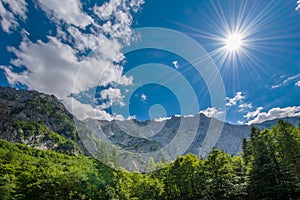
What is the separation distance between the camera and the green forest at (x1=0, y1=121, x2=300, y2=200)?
86.6ft

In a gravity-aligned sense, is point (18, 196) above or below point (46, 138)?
below

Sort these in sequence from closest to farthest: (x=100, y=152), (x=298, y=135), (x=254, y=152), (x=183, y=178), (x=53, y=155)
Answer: (x=298, y=135) < (x=254, y=152) < (x=183, y=178) < (x=100, y=152) < (x=53, y=155)

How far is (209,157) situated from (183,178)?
7.05 metres

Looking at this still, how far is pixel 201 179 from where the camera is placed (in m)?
36.6

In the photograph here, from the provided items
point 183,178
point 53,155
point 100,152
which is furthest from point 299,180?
point 53,155

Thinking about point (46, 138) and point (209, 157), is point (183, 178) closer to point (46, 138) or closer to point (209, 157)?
point (209, 157)

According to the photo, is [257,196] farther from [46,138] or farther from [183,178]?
[46,138]

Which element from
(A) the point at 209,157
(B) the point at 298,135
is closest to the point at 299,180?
(B) the point at 298,135

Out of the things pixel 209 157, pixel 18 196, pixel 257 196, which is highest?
pixel 209 157

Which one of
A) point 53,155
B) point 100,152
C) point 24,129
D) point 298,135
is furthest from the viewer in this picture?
point 24,129

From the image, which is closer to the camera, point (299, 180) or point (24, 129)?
point (299, 180)

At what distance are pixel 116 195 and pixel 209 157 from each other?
1788cm

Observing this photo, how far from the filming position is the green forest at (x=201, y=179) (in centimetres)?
2639

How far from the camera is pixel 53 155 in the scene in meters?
156
